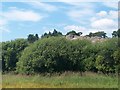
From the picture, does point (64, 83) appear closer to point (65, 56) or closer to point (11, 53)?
point (65, 56)

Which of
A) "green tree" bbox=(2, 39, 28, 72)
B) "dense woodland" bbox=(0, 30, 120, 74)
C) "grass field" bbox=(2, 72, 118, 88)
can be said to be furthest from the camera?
"green tree" bbox=(2, 39, 28, 72)

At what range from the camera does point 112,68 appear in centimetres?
1645

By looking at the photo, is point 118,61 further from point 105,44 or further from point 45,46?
point 45,46

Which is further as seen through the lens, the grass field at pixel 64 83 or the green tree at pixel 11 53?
the green tree at pixel 11 53

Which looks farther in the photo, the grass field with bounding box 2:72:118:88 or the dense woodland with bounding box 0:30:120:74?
the dense woodland with bounding box 0:30:120:74

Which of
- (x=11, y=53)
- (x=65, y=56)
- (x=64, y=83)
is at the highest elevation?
(x=11, y=53)

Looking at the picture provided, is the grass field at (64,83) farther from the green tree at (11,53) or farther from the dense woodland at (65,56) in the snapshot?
the green tree at (11,53)

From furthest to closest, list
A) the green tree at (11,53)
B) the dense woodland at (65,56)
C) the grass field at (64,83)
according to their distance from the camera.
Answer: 1. the green tree at (11,53)
2. the dense woodland at (65,56)
3. the grass field at (64,83)

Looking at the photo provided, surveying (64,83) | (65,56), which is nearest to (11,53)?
(65,56)

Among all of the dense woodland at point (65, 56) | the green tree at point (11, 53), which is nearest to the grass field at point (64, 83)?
the dense woodland at point (65, 56)

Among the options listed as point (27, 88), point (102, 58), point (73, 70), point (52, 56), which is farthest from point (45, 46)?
point (27, 88)

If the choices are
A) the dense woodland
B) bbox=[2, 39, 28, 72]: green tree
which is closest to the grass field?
the dense woodland

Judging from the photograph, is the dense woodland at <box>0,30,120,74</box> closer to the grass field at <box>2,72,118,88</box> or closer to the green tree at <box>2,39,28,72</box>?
the green tree at <box>2,39,28,72</box>

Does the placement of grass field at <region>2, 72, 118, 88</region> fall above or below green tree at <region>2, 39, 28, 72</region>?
below
